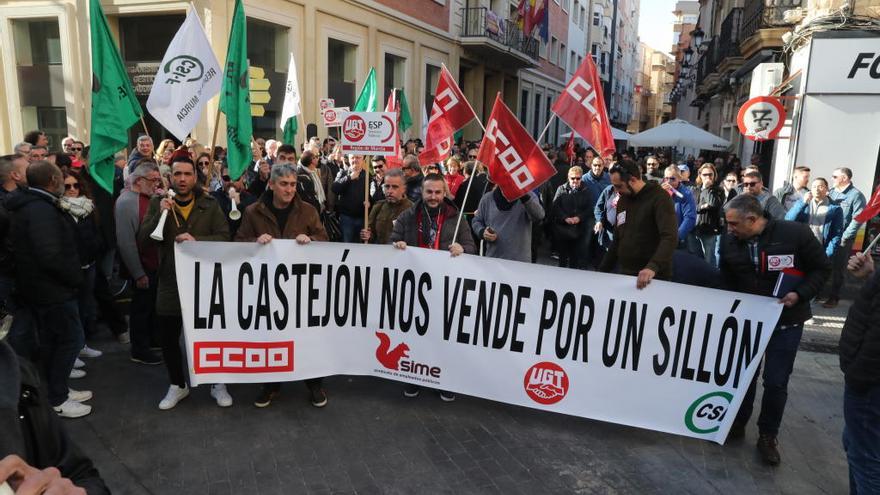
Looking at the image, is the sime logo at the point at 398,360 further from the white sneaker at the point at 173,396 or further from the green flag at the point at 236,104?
the green flag at the point at 236,104

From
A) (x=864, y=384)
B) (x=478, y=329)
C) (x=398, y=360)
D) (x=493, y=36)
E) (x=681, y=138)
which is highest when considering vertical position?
(x=493, y=36)

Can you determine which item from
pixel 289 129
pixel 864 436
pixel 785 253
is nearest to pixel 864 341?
pixel 864 436

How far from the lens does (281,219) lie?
15.4 feet

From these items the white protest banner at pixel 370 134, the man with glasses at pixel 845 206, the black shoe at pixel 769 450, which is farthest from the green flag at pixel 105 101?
the man with glasses at pixel 845 206

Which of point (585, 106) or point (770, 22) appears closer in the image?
point (585, 106)

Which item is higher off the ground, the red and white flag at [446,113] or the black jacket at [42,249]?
the red and white flag at [446,113]

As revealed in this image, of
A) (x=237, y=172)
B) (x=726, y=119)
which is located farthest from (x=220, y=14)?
(x=726, y=119)

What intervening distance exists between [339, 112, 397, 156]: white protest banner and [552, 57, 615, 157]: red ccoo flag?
1830 mm

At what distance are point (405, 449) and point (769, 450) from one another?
2.48 m

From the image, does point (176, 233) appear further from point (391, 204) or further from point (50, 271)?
point (391, 204)

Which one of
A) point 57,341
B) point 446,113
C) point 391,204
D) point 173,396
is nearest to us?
point 57,341

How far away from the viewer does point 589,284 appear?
4.32 metres

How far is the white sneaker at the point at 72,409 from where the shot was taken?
4.47 m

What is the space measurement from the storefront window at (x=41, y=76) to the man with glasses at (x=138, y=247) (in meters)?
12.4
